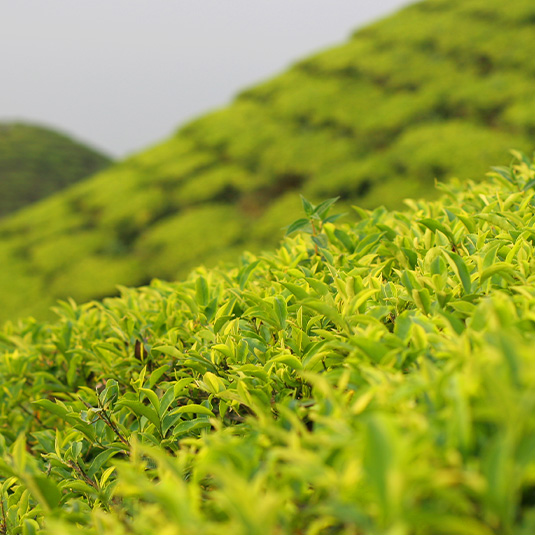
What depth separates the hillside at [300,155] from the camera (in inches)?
302

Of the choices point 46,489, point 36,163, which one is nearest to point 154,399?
point 46,489

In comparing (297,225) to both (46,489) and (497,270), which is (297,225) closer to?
(497,270)

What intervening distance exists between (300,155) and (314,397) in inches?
306

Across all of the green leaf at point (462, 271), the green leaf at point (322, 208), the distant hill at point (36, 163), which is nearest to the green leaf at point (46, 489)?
the green leaf at point (462, 271)

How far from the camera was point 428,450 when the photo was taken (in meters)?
0.78

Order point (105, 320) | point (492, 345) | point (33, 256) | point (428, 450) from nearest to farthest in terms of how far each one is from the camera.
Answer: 1. point (428, 450)
2. point (492, 345)
3. point (105, 320)
4. point (33, 256)

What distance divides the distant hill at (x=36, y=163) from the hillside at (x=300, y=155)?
17.0 meters

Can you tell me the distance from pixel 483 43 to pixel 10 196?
77.0 ft

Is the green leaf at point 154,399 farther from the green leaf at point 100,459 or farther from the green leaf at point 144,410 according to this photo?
the green leaf at point 100,459

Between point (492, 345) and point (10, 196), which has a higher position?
point (10, 196)

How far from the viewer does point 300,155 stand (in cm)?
866

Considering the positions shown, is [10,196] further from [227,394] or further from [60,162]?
[227,394]

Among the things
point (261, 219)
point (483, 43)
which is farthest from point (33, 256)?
point (483, 43)

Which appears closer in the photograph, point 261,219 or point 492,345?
point 492,345
